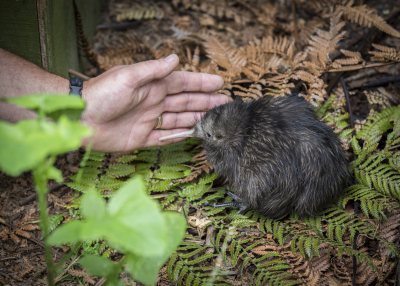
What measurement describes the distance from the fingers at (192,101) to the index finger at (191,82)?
86 millimetres

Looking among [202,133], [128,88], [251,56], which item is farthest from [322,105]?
[128,88]

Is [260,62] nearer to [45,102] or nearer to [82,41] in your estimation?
[82,41]

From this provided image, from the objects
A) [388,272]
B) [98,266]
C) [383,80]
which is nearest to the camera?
[98,266]

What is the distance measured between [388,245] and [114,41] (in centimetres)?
426

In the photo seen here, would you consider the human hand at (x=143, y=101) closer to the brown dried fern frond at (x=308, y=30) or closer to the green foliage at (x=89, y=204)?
the green foliage at (x=89, y=204)

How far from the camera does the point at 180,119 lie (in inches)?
143

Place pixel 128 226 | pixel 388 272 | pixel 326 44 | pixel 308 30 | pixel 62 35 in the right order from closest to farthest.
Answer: pixel 128 226 < pixel 388 272 < pixel 62 35 < pixel 326 44 < pixel 308 30

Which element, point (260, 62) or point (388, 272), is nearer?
point (388, 272)

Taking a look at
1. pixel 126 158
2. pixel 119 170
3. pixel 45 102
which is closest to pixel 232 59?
pixel 126 158

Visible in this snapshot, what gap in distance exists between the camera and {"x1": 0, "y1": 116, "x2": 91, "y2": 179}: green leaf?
1.01m

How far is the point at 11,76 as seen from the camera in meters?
2.94

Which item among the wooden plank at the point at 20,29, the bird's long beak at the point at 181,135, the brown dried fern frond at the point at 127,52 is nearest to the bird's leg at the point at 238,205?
the bird's long beak at the point at 181,135

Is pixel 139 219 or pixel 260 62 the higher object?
pixel 139 219

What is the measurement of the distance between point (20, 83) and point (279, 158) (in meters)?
2.46
